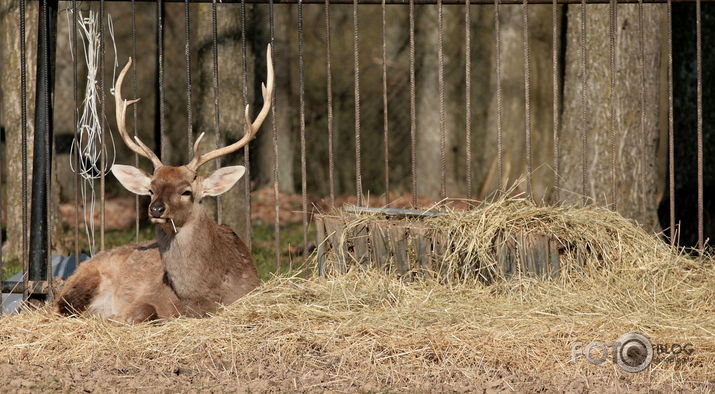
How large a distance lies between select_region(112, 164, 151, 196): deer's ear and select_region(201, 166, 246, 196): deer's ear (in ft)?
1.33

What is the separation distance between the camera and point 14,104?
36.1 ft

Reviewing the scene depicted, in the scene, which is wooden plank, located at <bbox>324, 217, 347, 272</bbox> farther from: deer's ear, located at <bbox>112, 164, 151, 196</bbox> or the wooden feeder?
deer's ear, located at <bbox>112, 164, 151, 196</bbox>

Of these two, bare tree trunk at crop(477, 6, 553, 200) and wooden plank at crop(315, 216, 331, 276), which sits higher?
bare tree trunk at crop(477, 6, 553, 200)

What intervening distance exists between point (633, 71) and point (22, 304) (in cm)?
581

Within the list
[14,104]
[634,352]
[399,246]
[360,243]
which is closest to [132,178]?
[360,243]

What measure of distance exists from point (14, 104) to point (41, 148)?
2984 millimetres

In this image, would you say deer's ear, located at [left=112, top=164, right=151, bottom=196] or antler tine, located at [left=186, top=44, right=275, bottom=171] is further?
deer's ear, located at [left=112, top=164, right=151, bottom=196]

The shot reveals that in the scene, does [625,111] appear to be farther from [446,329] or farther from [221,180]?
[446,329]

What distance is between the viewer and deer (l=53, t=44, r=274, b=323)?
777cm

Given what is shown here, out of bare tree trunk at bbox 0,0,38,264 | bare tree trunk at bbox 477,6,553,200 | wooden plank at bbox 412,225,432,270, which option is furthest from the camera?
bare tree trunk at bbox 477,6,553,200

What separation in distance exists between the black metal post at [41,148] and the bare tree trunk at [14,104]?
2.38 meters

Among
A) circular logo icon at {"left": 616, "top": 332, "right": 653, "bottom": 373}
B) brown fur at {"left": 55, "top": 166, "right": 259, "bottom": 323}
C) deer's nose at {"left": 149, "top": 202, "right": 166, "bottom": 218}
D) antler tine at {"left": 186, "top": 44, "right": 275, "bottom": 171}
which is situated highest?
antler tine at {"left": 186, "top": 44, "right": 275, "bottom": 171}

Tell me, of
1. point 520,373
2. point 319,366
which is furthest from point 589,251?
point 319,366

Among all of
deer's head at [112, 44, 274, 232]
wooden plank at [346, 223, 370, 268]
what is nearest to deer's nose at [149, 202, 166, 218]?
deer's head at [112, 44, 274, 232]
